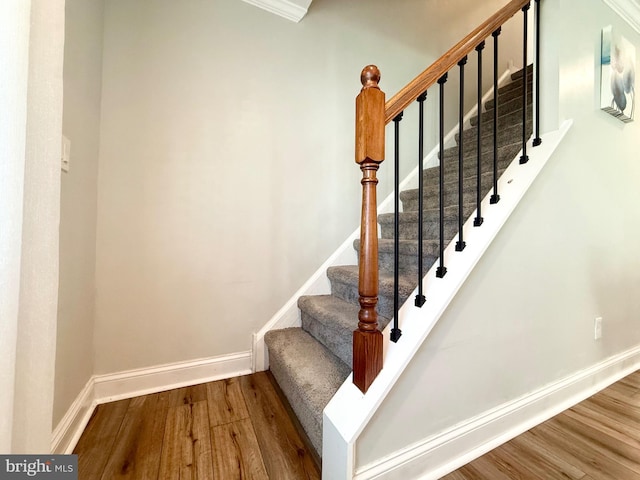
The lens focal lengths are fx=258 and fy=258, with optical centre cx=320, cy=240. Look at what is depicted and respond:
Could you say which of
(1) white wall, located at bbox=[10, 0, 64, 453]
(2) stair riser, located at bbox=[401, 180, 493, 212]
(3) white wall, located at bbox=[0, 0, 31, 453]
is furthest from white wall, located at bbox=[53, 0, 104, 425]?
(2) stair riser, located at bbox=[401, 180, 493, 212]

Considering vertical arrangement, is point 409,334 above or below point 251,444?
above

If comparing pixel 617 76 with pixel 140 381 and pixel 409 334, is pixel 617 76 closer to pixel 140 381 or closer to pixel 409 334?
pixel 409 334

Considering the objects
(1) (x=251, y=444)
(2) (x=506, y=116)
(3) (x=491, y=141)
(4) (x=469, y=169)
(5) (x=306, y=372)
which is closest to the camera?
(1) (x=251, y=444)

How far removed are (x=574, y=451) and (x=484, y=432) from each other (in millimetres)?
382

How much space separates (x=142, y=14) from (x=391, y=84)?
180cm

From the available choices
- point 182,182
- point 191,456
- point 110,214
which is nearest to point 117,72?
point 182,182

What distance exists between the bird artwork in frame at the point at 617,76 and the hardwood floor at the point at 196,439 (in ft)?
7.89

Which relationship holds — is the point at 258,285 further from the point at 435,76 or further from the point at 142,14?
the point at 142,14

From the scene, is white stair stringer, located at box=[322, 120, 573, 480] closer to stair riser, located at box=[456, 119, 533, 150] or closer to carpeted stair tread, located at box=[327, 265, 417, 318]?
carpeted stair tread, located at box=[327, 265, 417, 318]

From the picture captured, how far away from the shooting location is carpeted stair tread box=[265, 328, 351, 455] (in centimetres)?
103

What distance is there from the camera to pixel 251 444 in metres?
1.07

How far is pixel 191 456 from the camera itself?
1.01 metres

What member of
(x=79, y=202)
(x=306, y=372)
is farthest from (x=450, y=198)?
(x=79, y=202)

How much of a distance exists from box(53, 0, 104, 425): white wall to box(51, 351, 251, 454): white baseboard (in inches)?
2.7
